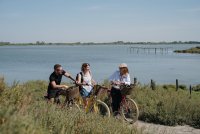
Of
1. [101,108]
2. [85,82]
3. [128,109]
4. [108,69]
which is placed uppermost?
[85,82]

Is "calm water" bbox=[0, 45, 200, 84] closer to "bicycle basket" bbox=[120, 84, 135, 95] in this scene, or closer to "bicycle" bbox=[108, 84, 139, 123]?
"bicycle basket" bbox=[120, 84, 135, 95]

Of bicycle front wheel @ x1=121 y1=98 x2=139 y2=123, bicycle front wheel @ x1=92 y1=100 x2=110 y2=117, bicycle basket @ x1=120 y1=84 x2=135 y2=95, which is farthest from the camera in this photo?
bicycle front wheel @ x1=121 y1=98 x2=139 y2=123

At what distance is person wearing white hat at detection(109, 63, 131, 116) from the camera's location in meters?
10.6

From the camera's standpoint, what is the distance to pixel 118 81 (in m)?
10.6

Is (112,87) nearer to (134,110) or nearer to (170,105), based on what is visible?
(134,110)

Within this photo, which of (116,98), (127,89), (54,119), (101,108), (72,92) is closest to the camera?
(54,119)

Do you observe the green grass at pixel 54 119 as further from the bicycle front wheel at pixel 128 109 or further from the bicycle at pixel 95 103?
the bicycle front wheel at pixel 128 109

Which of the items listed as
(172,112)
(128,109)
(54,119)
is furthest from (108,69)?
(54,119)

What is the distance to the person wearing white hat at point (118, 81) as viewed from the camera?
419 inches

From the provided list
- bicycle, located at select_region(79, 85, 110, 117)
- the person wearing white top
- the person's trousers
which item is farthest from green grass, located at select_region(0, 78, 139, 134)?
the person's trousers

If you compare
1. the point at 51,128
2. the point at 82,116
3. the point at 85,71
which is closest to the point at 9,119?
the point at 51,128

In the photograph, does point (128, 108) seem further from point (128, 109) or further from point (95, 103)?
point (95, 103)

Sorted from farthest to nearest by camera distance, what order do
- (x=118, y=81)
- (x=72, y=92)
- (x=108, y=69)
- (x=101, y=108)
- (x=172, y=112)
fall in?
(x=108, y=69)
(x=172, y=112)
(x=118, y=81)
(x=101, y=108)
(x=72, y=92)

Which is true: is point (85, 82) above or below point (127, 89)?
above
